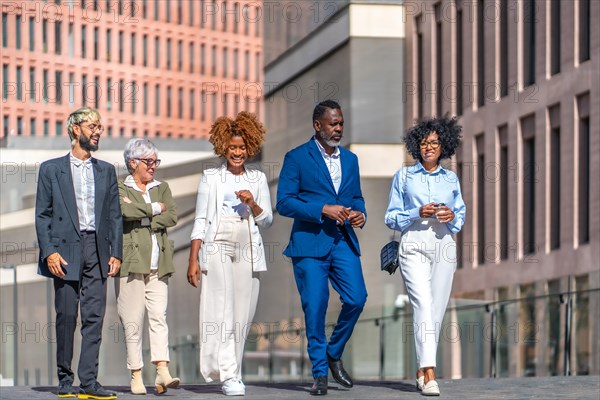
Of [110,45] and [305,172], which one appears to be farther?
[110,45]

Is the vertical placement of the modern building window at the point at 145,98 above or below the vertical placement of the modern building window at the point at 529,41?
above

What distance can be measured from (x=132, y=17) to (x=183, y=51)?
5.47 metres

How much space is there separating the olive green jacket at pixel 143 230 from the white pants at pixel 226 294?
0.49m

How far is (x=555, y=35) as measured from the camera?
37812 millimetres

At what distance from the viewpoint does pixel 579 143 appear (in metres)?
36.2

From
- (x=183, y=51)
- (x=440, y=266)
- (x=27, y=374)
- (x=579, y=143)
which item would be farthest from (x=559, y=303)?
(x=183, y=51)

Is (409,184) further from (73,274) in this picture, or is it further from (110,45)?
(110,45)

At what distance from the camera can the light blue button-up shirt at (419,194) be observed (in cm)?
1389

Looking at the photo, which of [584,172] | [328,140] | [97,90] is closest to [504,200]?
[584,172]

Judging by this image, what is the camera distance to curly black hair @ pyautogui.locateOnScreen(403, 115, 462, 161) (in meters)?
14.1

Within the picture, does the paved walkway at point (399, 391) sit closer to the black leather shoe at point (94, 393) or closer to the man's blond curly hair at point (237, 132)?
the black leather shoe at point (94, 393)

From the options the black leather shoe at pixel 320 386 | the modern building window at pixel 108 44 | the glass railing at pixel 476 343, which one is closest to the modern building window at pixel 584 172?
the glass railing at pixel 476 343

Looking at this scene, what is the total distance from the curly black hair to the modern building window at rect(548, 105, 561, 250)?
23.6 m

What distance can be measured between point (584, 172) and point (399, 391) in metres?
22.4
